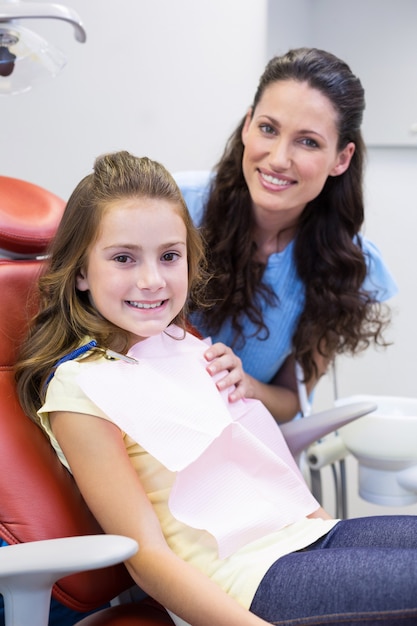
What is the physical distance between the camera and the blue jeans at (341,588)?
1.07m

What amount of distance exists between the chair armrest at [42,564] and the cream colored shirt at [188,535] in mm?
204

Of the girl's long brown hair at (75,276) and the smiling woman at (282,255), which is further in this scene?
the smiling woman at (282,255)

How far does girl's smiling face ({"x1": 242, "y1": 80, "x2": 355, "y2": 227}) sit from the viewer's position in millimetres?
1664

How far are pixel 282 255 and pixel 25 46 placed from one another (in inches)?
26.6

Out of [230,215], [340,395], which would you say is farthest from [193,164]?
[340,395]

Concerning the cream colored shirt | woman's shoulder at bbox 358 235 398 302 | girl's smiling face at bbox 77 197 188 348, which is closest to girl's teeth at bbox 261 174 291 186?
woman's shoulder at bbox 358 235 398 302

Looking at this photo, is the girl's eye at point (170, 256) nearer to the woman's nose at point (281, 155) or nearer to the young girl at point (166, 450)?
the young girl at point (166, 450)

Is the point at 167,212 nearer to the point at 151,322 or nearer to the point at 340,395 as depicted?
the point at 151,322

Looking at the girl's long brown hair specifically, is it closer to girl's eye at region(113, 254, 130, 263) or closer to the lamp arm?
girl's eye at region(113, 254, 130, 263)

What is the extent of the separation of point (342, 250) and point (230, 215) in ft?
0.80

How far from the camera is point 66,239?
1274 millimetres

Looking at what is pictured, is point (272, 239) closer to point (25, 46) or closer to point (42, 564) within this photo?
point (25, 46)

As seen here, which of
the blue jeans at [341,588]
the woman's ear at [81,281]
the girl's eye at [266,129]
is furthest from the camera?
the girl's eye at [266,129]

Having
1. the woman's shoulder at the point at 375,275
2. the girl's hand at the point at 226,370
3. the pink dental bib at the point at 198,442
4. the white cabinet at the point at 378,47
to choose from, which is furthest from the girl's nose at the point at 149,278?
the white cabinet at the point at 378,47
